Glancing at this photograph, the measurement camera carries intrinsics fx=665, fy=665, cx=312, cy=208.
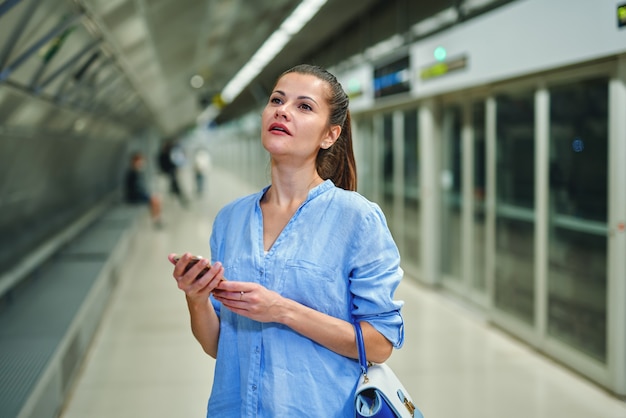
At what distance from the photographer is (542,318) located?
5.24m

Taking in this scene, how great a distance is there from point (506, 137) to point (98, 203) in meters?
9.19

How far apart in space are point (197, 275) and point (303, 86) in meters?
0.50

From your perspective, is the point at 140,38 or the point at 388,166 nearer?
the point at 140,38

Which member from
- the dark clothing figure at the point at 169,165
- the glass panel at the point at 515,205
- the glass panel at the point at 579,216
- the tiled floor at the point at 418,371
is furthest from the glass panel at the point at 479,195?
the dark clothing figure at the point at 169,165

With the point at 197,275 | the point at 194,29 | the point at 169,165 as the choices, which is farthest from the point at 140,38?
the point at 169,165

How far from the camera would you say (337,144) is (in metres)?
1.70

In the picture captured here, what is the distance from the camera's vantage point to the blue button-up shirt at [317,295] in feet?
4.85

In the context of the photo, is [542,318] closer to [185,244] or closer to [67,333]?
[67,333]

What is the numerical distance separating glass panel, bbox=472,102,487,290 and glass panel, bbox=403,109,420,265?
1.48 meters

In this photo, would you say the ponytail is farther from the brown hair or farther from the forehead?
the forehead

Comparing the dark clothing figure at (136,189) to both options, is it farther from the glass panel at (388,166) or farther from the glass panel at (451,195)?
the glass panel at (451,195)

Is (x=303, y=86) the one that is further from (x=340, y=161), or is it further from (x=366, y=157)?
(x=366, y=157)

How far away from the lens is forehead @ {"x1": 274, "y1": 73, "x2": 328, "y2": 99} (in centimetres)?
155

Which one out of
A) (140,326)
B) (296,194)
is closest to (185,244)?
(140,326)
